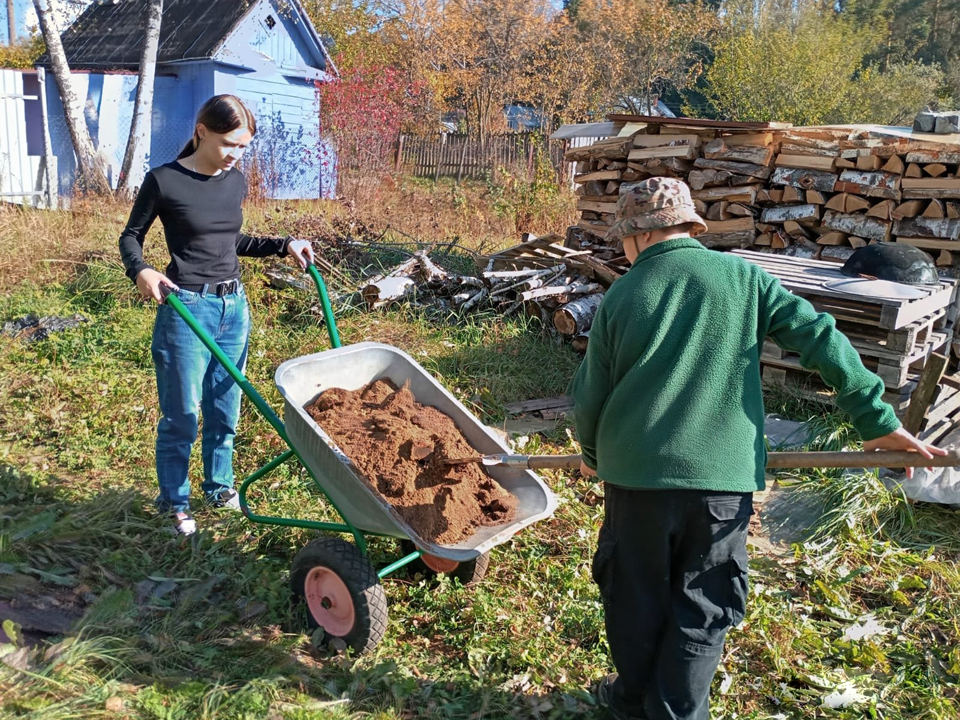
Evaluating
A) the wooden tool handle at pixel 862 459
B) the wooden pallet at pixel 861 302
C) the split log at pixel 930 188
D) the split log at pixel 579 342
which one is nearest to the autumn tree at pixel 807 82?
the split log at pixel 930 188

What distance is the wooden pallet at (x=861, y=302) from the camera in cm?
489

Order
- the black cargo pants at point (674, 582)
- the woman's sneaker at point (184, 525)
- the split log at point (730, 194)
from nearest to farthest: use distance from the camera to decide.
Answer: the black cargo pants at point (674, 582)
the woman's sneaker at point (184, 525)
the split log at point (730, 194)

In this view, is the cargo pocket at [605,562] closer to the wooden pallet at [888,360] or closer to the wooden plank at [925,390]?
the wooden pallet at [888,360]

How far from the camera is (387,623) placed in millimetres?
3172

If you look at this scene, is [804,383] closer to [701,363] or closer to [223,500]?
[701,363]

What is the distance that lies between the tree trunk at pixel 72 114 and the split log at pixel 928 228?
1001 cm

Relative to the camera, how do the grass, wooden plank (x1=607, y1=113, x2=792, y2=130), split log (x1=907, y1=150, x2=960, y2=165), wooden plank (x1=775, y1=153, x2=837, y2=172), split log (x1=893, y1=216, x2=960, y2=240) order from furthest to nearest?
wooden plank (x1=607, y1=113, x2=792, y2=130) < wooden plank (x1=775, y1=153, x2=837, y2=172) < split log (x1=893, y1=216, x2=960, y2=240) < split log (x1=907, y1=150, x2=960, y2=165) < the grass

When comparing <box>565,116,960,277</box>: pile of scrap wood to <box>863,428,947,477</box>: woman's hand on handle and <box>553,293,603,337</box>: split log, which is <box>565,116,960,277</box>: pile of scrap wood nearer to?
<box>553,293,603,337</box>: split log

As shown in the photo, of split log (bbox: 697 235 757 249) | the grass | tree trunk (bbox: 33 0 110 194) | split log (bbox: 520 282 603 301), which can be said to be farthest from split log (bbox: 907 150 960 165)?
tree trunk (bbox: 33 0 110 194)

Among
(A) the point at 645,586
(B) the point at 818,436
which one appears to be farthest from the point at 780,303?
(B) the point at 818,436

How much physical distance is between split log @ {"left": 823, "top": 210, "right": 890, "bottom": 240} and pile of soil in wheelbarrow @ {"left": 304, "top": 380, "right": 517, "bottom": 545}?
5.07m

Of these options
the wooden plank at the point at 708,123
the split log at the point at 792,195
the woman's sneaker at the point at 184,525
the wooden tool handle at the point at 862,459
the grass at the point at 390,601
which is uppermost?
the wooden plank at the point at 708,123

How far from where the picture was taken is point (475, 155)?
56.8 feet

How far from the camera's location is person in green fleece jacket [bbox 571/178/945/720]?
220 centimetres
